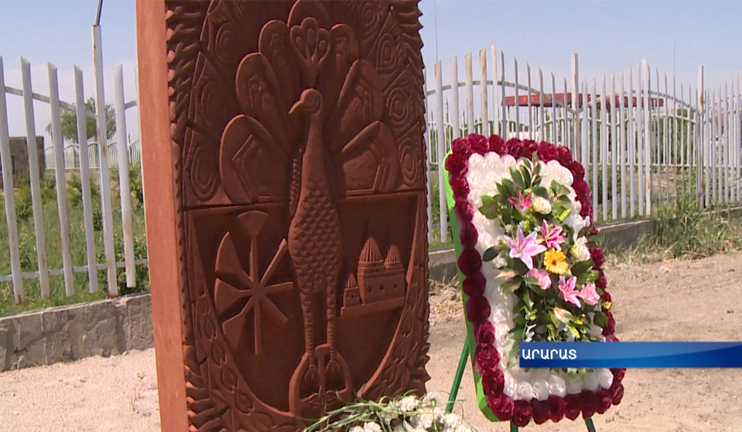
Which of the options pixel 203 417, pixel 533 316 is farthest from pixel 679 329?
pixel 203 417

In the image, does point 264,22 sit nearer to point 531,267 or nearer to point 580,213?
point 531,267

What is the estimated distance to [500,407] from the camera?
2.28 m

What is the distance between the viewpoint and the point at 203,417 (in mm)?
2035

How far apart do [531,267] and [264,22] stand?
47.1 inches

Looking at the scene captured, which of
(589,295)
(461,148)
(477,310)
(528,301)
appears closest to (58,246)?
(461,148)

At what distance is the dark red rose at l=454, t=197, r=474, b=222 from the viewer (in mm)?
2400

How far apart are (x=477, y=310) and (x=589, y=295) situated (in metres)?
0.44

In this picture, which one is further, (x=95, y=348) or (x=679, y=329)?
(x=679, y=329)

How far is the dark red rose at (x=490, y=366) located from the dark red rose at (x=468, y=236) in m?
0.36

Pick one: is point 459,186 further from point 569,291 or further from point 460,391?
point 460,391

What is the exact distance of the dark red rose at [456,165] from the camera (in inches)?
96.7

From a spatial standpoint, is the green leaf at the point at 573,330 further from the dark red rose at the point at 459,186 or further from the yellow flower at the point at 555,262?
the dark red rose at the point at 459,186

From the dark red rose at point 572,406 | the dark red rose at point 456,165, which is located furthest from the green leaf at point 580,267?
the dark red rose at point 456,165

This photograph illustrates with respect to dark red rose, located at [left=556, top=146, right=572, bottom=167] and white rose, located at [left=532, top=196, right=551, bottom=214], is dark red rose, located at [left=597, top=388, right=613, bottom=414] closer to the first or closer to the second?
white rose, located at [left=532, top=196, right=551, bottom=214]
